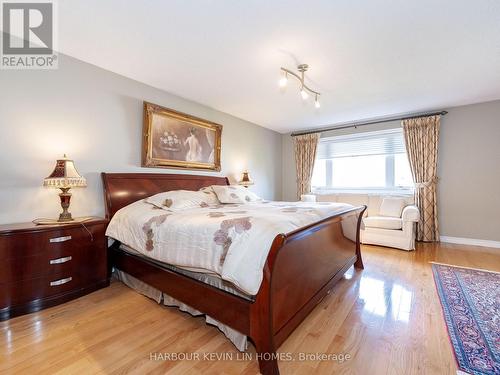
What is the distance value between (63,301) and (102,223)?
0.72 meters

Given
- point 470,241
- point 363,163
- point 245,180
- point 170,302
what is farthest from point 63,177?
point 470,241

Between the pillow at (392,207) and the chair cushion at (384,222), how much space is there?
11cm

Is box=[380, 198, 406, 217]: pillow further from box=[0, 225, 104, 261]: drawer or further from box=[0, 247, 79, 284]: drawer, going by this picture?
box=[0, 247, 79, 284]: drawer

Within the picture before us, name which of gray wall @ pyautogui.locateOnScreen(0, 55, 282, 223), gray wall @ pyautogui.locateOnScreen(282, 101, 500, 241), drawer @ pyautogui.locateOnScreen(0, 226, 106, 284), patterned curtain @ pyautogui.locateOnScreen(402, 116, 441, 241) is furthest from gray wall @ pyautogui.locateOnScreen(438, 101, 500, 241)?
drawer @ pyautogui.locateOnScreen(0, 226, 106, 284)

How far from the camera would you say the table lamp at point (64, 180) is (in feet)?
6.66

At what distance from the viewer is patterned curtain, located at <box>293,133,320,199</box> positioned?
5.34 meters

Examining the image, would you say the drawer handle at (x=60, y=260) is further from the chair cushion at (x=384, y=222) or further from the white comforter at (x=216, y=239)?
the chair cushion at (x=384, y=222)

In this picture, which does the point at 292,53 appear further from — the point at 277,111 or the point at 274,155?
the point at 274,155

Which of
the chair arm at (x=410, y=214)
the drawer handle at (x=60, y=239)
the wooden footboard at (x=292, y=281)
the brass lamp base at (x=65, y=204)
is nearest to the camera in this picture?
the wooden footboard at (x=292, y=281)

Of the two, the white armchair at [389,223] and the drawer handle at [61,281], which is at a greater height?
the white armchair at [389,223]

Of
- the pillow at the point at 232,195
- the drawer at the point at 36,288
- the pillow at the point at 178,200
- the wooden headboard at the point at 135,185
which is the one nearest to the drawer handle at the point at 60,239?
the drawer at the point at 36,288

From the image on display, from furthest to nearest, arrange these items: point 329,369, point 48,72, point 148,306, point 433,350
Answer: point 48,72
point 148,306
point 433,350
point 329,369

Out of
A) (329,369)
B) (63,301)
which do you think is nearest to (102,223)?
(63,301)

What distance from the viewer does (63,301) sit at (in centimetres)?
201
